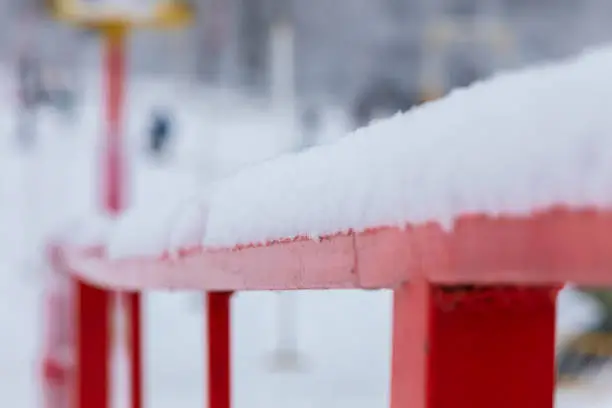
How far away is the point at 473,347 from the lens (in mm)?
302

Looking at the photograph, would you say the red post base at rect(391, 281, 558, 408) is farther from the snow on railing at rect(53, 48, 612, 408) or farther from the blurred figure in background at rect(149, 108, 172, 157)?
the blurred figure in background at rect(149, 108, 172, 157)

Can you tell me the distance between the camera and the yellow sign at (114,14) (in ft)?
11.3

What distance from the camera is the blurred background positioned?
3781 millimetres

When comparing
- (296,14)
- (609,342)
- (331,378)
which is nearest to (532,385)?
(331,378)

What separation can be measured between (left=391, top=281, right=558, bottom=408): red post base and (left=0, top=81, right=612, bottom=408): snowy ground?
2.46m

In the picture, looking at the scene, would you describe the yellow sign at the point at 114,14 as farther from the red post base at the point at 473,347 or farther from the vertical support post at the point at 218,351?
the red post base at the point at 473,347

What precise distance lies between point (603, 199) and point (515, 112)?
4 centimetres

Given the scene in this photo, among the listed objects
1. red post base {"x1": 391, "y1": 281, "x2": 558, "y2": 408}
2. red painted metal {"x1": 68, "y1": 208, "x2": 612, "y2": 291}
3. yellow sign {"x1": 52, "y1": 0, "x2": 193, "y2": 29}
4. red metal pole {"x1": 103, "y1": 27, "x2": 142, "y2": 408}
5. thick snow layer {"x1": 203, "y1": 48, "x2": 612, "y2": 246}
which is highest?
yellow sign {"x1": 52, "y1": 0, "x2": 193, "y2": 29}

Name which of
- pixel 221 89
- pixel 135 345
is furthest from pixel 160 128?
pixel 135 345

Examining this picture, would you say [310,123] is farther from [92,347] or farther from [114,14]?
[92,347]

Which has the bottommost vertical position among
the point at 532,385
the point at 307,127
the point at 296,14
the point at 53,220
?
the point at 532,385

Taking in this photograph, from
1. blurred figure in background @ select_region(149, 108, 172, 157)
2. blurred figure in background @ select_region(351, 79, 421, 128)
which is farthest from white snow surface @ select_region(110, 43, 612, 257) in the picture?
blurred figure in background @ select_region(149, 108, 172, 157)

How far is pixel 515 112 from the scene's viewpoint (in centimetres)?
24

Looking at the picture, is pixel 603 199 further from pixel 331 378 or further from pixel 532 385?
pixel 331 378
